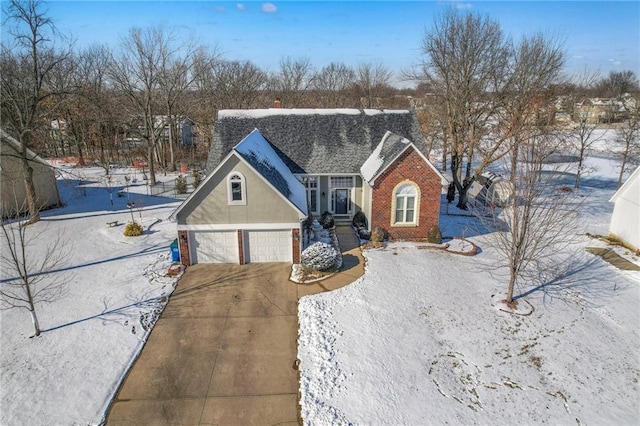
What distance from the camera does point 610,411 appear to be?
9.62 metres

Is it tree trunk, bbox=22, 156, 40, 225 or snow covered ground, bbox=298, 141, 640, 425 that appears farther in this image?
tree trunk, bbox=22, 156, 40, 225

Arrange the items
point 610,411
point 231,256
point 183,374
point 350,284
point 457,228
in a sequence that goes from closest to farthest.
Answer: point 610,411 → point 183,374 → point 350,284 → point 231,256 → point 457,228

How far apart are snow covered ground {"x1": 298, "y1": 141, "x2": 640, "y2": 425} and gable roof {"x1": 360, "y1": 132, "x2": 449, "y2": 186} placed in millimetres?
4815

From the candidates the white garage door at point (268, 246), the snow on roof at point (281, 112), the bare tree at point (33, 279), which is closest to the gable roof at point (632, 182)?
the snow on roof at point (281, 112)

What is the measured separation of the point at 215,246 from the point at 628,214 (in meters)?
21.4

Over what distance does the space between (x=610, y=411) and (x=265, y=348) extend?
9566 mm

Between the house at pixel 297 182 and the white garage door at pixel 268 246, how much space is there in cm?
5

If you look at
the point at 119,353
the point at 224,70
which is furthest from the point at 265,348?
the point at 224,70

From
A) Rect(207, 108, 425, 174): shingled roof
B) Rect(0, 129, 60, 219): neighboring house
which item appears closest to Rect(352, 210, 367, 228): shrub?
Rect(207, 108, 425, 174): shingled roof

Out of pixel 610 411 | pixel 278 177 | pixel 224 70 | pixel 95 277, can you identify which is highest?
pixel 224 70

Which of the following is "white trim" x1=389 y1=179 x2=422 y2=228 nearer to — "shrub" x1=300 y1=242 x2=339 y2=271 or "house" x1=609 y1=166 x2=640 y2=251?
"shrub" x1=300 y1=242 x2=339 y2=271

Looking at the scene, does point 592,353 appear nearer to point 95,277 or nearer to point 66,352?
point 66,352

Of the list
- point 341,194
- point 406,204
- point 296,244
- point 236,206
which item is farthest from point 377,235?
point 236,206

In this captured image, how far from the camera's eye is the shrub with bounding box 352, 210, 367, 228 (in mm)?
21297
